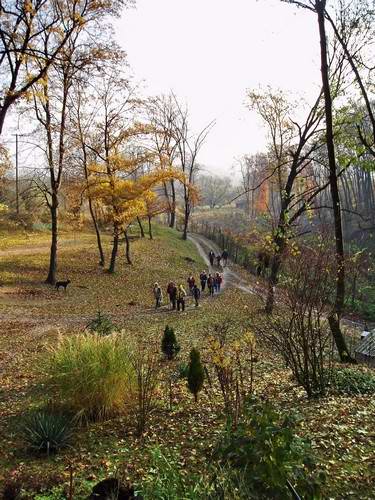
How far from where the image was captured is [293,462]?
346 cm

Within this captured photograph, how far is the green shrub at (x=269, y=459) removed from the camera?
332cm

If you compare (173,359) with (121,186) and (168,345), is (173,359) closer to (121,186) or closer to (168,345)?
(168,345)

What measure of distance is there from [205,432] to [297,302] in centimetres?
283

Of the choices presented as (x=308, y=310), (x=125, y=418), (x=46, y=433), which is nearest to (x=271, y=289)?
(x=308, y=310)

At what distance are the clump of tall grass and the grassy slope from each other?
0.31 m

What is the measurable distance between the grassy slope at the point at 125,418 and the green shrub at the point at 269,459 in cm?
129

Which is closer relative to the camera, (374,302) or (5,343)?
(5,343)

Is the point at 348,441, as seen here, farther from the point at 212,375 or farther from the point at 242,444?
the point at 212,375

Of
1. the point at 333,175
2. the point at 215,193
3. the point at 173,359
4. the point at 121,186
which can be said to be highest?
the point at 215,193

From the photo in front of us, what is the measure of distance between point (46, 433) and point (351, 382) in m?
5.64

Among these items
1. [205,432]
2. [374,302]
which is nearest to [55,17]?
[205,432]

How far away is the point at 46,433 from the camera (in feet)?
19.0

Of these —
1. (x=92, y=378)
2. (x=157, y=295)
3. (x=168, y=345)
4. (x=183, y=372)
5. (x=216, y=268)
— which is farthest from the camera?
(x=216, y=268)

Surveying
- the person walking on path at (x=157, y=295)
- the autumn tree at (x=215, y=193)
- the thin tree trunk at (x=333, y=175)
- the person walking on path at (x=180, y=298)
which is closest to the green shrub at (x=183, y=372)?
the thin tree trunk at (x=333, y=175)
